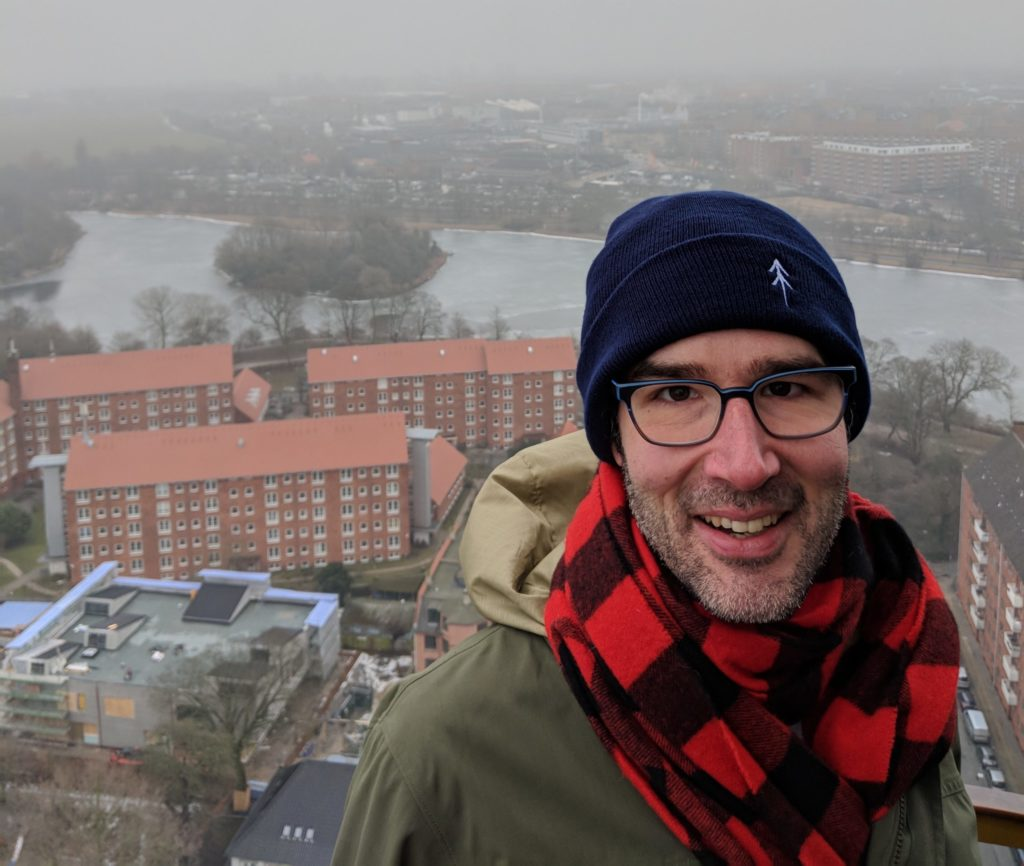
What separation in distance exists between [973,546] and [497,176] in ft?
32.2

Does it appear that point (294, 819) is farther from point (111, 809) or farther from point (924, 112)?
point (924, 112)

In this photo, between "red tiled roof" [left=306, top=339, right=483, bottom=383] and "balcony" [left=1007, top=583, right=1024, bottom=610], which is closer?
"balcony" [left=1007, top=583, right=1024, bottom=610]

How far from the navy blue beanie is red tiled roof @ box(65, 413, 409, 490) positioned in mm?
5258

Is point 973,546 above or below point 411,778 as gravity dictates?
below

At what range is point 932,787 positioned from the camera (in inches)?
16.2

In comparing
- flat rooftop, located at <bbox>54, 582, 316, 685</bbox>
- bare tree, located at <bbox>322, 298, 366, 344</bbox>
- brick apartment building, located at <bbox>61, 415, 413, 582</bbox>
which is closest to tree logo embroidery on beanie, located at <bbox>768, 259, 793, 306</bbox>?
flat rooftop, located at <bbox>54, 582, 316, 685</bbox>

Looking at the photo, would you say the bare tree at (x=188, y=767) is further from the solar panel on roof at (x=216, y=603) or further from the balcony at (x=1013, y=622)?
the balcony at (x=1013, y=622)

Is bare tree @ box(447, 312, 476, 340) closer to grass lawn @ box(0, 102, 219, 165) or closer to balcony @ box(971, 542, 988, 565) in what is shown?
balcony @ box(971, 542, 988, 565)

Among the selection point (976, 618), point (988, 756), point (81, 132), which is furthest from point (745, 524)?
point (81, 132)

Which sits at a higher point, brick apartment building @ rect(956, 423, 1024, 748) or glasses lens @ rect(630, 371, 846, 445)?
glasses lens @ rect(630, 371, 846, 445)

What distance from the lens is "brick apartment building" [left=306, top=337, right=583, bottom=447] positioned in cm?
638

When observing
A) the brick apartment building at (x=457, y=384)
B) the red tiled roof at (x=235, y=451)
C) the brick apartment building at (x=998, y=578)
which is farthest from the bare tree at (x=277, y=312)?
the brick apartment building at (x=998, y=578)

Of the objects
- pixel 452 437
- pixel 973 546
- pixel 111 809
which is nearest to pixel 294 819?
pixel 111 809

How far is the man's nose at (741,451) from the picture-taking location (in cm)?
38
